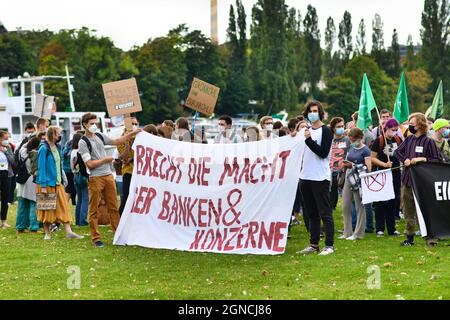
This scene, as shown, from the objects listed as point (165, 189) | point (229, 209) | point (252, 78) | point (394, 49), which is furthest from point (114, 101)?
point (394, 49)

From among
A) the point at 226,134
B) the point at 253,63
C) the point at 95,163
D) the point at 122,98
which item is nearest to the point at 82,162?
the point at 122,98

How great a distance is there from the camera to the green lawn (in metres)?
10.2

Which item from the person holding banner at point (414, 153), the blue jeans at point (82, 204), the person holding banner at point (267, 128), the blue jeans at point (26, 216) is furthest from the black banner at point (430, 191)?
the blue jeans at point (26, 216)

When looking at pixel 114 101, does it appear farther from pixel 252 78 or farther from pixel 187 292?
pixel 252 78

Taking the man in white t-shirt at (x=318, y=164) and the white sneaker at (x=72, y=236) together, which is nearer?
the man in white t-shirt at (x=318, y=164)

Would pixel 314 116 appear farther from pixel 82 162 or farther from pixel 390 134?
pixel 82 162

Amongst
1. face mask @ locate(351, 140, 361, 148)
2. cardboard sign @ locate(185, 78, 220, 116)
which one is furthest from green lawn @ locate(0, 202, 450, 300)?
cardboard sign @ locate(185, 78, 220, 116)

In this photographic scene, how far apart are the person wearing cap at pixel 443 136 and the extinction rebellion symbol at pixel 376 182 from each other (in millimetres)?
1425

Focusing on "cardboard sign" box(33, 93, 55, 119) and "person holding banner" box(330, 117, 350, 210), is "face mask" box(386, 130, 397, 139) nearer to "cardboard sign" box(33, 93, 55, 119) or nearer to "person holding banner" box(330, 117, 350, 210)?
"person holding banner" box(330, 117, 350, 210)

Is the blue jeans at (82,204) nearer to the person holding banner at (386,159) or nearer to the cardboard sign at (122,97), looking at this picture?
the cardboard sign at (122,97)

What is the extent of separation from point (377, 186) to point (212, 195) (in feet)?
9.31

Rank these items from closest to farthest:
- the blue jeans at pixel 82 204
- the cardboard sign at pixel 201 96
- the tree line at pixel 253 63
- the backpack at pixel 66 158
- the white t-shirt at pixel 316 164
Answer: the white t-shirt at pixel 316 164 → the cardboard sign at pixel 201 96 → the blue jeans at pixel 82 204 → the backpack at pixel 66 158 → the tree line at pixel 253 63

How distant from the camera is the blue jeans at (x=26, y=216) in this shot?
58.3ft

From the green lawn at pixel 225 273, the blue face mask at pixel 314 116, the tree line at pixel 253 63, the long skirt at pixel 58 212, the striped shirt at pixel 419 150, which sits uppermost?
the tree line at pixel 253 63
